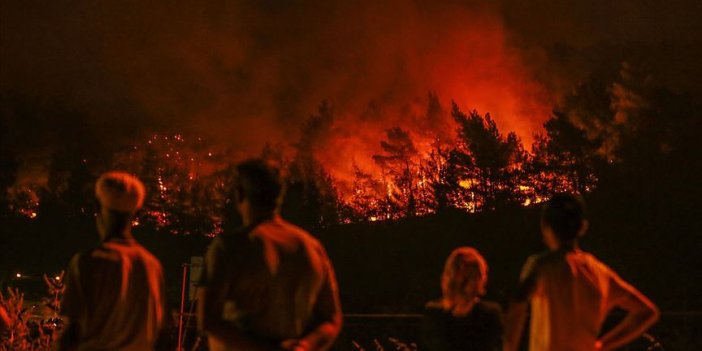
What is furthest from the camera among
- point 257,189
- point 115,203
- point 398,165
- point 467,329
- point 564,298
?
point 398,165

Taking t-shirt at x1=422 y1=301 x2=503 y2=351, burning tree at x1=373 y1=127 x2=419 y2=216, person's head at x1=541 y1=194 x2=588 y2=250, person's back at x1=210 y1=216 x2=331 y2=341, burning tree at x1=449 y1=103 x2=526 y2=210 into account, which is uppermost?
burning tree at x1=373 y1=127 x2=419 y2=216

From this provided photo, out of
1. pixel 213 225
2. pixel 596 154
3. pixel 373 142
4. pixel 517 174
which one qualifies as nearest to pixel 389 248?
pixel 517 174

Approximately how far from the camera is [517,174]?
1388 inches

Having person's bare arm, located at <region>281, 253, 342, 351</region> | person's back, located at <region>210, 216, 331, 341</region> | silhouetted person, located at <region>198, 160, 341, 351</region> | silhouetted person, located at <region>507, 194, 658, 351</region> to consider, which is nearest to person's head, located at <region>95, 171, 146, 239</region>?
silhouetted person, located at <region>198, 160, 341, 351</region>

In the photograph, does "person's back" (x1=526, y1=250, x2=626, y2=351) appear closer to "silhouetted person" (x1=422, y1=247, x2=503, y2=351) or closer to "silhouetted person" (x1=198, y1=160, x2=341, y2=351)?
"silhouetted person" (x1=422, y1=247, x2=503, y2=351)

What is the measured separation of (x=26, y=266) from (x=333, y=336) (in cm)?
4867

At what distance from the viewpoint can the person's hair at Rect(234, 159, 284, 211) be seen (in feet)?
10.1

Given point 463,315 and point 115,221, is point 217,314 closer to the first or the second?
point 115,221

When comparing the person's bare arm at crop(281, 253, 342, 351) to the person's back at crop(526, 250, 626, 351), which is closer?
the person's bare arm at crop(281, 253, 342, 351)

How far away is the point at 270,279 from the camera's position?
294 centimetres

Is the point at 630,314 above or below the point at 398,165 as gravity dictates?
below

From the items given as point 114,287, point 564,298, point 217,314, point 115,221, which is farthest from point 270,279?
point 564,298

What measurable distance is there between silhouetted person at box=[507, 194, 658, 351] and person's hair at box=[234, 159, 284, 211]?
1345 millimetres

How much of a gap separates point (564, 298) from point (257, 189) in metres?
1.56
